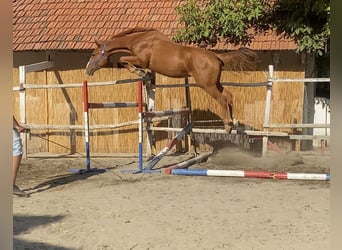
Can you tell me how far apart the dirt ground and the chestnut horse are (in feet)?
4.45

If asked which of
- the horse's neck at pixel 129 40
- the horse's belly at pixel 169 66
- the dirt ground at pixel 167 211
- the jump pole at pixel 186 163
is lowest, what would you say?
the dirt ground at pixel 167 211

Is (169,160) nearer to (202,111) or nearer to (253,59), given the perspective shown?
(202,111)

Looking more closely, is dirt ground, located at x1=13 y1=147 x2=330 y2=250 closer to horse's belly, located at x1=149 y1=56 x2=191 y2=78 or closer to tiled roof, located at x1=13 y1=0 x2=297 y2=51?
horse's belly, located at x1=149 y1=56 x2=191 y2=78

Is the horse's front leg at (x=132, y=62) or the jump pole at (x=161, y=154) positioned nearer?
the jump pole at (x=161, y=154)

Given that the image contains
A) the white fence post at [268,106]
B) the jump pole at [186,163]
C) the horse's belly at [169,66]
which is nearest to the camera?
the jump pole at [186,163]

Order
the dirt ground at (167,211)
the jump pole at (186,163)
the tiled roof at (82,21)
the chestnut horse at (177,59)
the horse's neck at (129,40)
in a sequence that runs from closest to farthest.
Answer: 1. the dirt ground at (167,211)
2. the jump pole at (186,163)
3. the chestnut horse at (177,59)
4. the horse's neck at (129,40)
5. the tiled roof at (82,21)

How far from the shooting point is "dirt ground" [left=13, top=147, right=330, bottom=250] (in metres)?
4.50

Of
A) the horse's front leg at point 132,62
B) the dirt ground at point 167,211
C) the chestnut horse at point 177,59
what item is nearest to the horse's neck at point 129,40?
the chestnut horse at point 177,59

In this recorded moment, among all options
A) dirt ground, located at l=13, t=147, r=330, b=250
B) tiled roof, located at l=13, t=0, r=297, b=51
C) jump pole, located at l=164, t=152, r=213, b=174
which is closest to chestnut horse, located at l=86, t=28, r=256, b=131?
jump pole, located at l=164, t=152, r=213, b=174

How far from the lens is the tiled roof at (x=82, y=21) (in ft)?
36.8

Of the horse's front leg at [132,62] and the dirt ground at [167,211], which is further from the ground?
the horse's front leg at [132,62]

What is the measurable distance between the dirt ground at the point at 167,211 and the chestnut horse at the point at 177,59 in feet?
4.45

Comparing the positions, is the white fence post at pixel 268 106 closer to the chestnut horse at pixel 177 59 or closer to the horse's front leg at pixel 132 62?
the chestnut horse at pixel 177 59

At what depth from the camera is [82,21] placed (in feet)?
38.7
